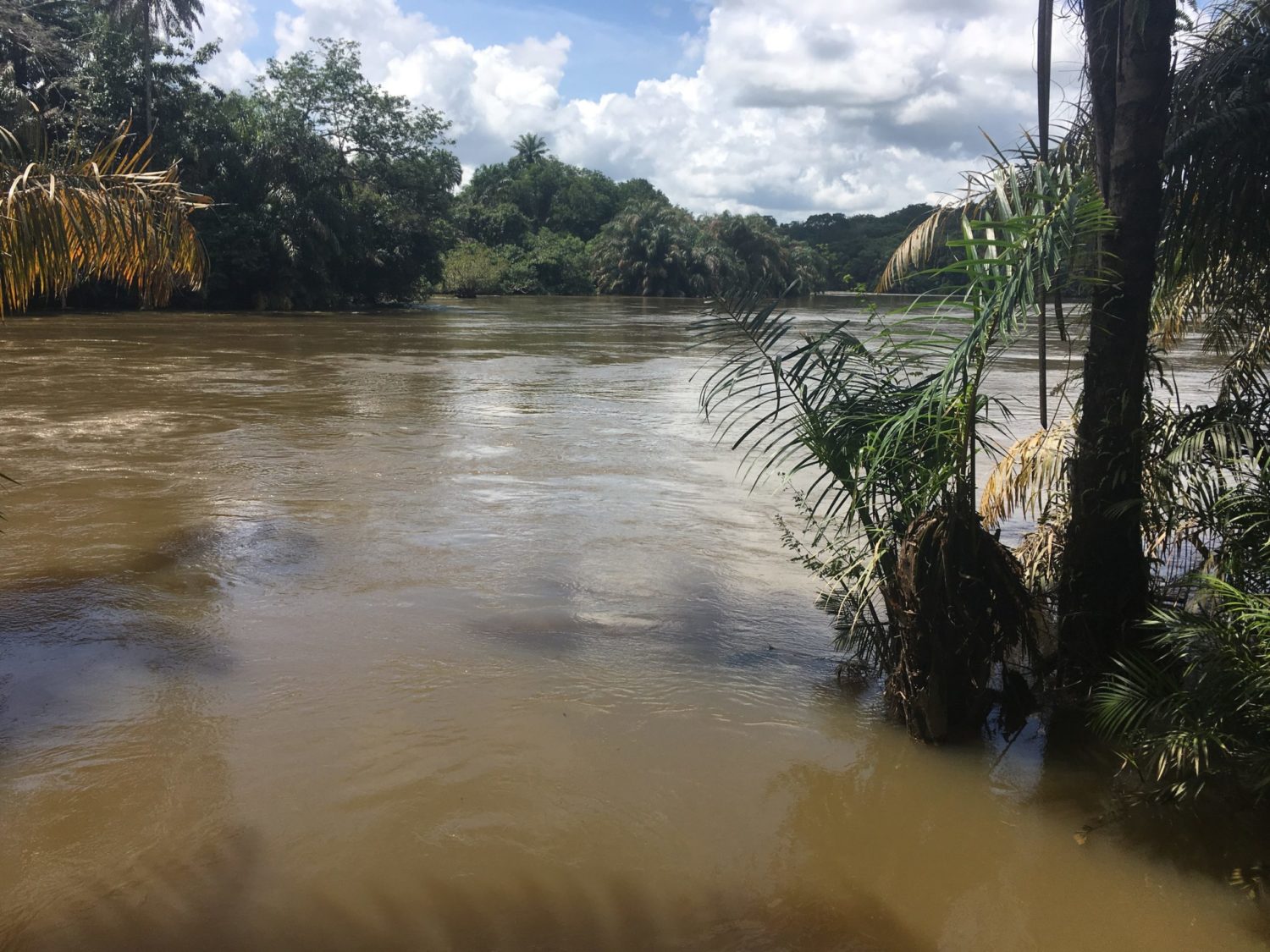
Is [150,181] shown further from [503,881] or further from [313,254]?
[313,254]

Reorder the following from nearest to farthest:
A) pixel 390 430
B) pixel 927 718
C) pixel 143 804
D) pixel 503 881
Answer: pixel 503 881
pixel 143 804
pixel 927 718
pixel 390 430

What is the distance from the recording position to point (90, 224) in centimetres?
502

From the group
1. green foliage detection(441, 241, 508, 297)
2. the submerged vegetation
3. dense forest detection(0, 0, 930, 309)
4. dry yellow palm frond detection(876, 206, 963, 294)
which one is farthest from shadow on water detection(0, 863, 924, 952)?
green foliage detection(441, 241, 508, 297)

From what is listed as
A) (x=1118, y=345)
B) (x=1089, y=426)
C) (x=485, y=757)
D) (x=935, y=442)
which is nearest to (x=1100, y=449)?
(x=1089, y=426)

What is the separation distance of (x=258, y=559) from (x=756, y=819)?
14.3 ft

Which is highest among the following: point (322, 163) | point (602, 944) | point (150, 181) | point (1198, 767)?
point (322, 163)

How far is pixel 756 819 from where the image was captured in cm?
402

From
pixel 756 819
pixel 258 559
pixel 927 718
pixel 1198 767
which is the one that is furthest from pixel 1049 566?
pixel 258 559

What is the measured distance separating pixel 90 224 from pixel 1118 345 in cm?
487

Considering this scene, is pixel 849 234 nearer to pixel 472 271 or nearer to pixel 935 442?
pixel 472 271

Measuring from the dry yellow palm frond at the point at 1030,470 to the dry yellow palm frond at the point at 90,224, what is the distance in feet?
15.3

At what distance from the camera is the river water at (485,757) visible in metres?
3.38

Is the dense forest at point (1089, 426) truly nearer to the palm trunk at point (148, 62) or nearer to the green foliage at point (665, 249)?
the palm trunk at point (148, 62)

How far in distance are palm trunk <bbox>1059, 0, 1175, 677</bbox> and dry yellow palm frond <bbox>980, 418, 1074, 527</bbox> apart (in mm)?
825
